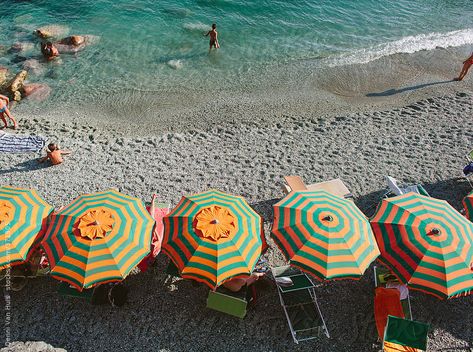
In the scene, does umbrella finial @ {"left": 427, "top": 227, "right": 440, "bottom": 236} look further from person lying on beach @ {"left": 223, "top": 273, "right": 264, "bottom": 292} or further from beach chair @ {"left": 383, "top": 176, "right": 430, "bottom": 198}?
person lying on beach @ {"left": 223, "top": 273, "right": 264, "bottom": 292}

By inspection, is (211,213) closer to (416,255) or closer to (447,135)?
(416,255)

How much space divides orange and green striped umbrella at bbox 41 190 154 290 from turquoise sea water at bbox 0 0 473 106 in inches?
350

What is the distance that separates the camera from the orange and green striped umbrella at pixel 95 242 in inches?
289

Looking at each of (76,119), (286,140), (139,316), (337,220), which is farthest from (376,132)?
(76,119)

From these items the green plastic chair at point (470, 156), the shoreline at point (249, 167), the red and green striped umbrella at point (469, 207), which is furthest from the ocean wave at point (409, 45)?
the red and green striped umbrella at point (469, 207)

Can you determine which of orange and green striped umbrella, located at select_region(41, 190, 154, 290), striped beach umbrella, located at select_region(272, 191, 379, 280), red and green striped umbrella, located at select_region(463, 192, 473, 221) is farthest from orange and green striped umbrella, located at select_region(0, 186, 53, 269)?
red and green striped umbrella, located at select_region(463, 192, 473, 221)

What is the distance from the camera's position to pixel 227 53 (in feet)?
59.4

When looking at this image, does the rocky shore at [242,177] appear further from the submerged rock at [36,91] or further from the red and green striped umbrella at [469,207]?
the red and green striped umbrella at [469,207]

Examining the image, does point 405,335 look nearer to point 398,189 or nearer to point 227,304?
point 227,304

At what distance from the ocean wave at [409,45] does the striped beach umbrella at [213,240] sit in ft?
39.8

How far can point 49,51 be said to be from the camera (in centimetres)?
1723

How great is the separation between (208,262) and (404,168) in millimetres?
7368

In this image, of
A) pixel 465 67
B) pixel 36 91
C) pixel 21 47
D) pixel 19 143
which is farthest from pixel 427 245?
pixel 21 47

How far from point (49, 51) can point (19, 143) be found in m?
6.79
